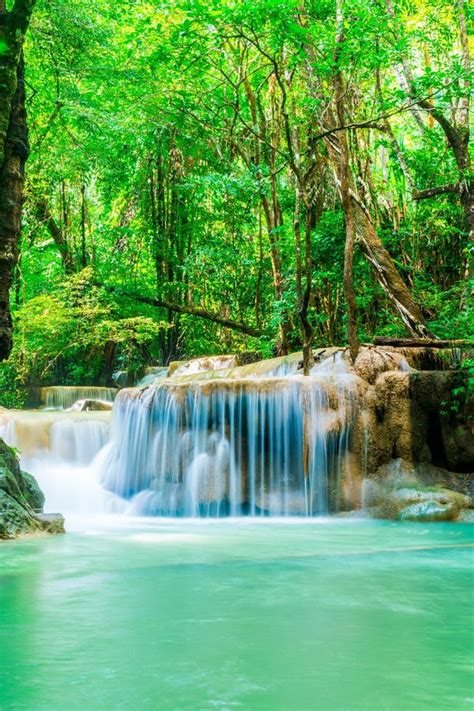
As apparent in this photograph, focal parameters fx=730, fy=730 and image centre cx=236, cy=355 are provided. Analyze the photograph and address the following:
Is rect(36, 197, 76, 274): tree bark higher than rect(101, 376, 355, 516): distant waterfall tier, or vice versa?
rect(36, 197, 76, 274): tree bark

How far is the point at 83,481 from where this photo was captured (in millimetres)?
10359

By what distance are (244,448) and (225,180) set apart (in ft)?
21.6

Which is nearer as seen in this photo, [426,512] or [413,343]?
[426,512]

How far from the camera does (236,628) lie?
2.92 metres

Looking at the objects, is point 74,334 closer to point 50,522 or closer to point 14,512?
point 50,522

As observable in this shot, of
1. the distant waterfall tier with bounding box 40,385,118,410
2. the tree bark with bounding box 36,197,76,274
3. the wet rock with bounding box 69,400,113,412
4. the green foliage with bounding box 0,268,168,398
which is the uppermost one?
the tree bark with bounding box 36,197,76,274

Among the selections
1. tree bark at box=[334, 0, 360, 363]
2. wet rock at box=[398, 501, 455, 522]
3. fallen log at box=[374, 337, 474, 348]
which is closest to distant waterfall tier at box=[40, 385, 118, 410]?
tree bark at box=[334, 0, 360, 363]

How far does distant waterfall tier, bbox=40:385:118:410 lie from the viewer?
49.7ft

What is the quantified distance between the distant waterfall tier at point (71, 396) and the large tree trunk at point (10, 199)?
26.1 feet

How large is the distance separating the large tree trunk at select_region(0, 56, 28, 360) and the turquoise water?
8.17ft

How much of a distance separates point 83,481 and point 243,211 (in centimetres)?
931

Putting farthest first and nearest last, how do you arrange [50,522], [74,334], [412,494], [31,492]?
[74,334]
[412,494]
[31,492]
[50,522]

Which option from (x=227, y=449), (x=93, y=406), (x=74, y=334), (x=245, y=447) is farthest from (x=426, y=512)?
(x=74, y=334)

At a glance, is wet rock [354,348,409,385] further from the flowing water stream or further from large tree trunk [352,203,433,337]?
large tree trunk [352,203,433,337]
